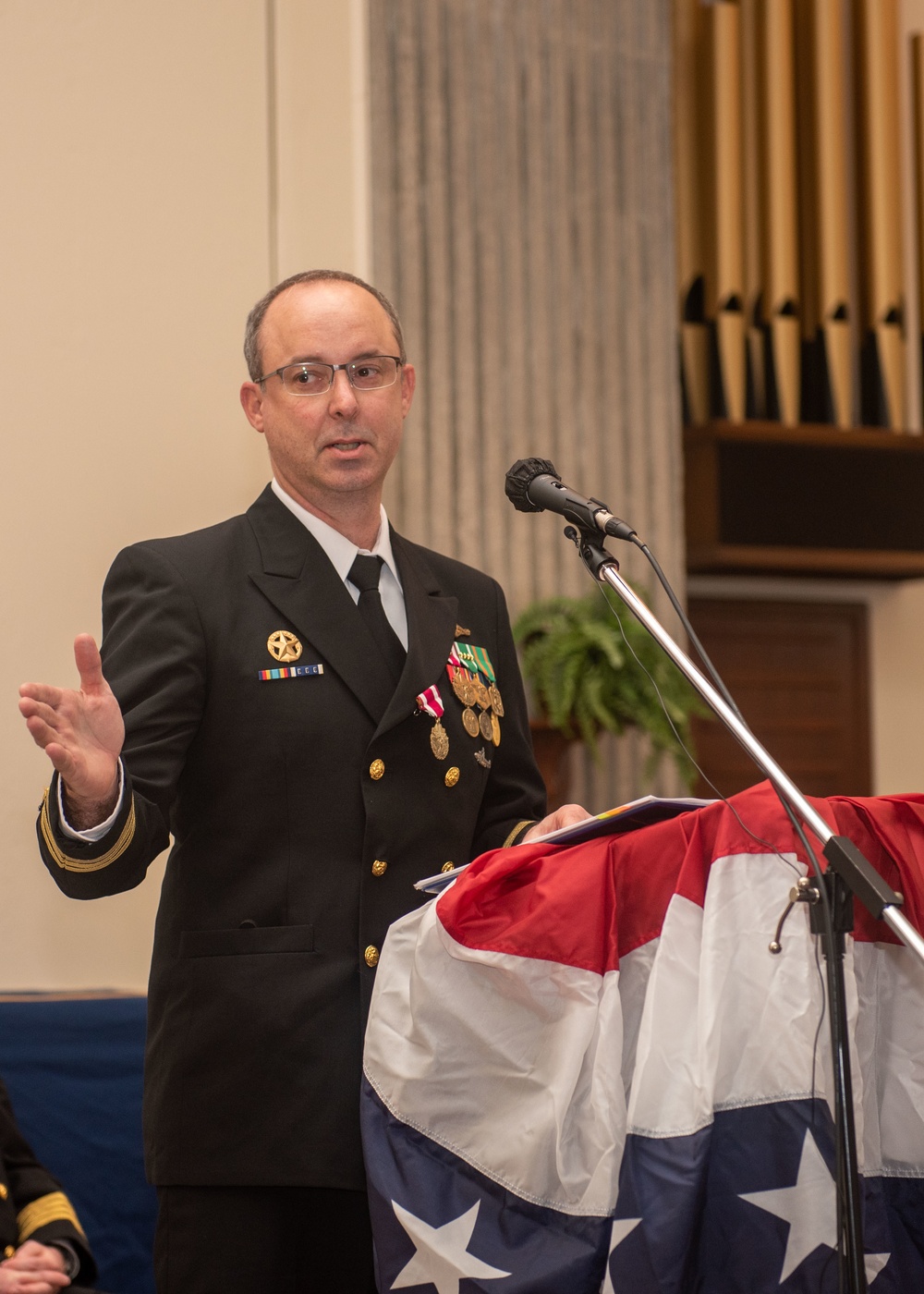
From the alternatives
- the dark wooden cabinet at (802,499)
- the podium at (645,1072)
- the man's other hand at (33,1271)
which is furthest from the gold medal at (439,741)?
the dark wooden cabinet at (802,499)

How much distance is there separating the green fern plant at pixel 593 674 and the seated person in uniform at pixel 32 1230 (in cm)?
188

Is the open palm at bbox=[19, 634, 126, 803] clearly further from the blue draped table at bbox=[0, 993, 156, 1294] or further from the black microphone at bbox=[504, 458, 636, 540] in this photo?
the blue draped table at bbox=[0, 993, 156, 1294]

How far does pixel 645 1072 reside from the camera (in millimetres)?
1353

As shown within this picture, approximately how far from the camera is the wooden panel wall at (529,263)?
398cm

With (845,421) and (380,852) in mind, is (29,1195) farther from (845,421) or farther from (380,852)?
(845,421)

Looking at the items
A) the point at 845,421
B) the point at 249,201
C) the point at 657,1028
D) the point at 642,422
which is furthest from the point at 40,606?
the point at 845,421

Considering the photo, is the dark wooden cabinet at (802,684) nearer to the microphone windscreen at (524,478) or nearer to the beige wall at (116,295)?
the beige wall at (116,295)

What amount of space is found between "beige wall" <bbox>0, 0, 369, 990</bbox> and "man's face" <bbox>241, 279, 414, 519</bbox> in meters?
1.80

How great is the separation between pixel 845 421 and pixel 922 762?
142cm

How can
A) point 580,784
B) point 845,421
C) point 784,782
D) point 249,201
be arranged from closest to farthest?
1. point 784,782
2. point 249,201
3. point 580,784
4. point 845,421

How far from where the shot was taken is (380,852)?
1.66 metres

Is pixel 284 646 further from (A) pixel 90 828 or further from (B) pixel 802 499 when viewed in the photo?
(B) pixel 802 499

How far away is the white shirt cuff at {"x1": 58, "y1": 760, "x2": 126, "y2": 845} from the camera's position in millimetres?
1423

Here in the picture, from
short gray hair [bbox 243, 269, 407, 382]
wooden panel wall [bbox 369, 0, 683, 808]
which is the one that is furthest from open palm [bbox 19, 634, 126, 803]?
wooden panel wall [bbox 369, 0, 683, 808]
